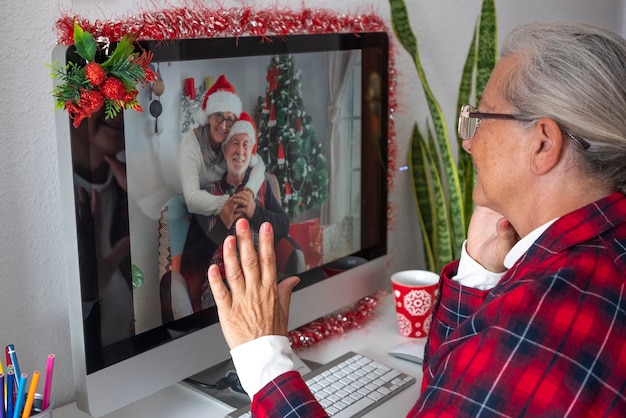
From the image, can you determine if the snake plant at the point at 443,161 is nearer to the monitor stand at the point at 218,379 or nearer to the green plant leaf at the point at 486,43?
the green plant leaf at the point at 486,43

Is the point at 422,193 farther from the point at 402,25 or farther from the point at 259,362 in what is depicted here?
the point at 259,362

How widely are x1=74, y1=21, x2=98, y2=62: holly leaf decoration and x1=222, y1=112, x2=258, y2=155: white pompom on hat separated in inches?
11.6

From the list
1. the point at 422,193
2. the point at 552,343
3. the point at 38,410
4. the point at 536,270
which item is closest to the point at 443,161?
the point at 422,193

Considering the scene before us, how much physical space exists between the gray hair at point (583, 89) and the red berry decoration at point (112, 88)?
55 cm

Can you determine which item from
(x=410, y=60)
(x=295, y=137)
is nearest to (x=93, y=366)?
(x=295, y=137)

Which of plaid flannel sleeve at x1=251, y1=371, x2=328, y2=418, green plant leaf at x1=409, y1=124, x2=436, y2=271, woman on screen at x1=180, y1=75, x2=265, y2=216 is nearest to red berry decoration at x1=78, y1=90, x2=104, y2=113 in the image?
woman on screen at x1=180, y1=75, x2=265, y2=216

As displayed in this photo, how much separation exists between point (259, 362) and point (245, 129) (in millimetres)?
440

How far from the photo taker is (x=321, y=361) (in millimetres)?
1532

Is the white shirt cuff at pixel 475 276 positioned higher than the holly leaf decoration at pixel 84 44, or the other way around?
the holly leaf decoration at pixel 84 44

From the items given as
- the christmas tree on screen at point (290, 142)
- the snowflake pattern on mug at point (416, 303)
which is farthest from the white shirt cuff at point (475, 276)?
the christmas tree on screen at point (290, 142)

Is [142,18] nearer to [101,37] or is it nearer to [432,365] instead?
[101,37]

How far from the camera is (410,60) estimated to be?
1.94 metres

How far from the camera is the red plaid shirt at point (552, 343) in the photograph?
2.81 feet

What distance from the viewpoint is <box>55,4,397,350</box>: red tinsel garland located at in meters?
1.15
